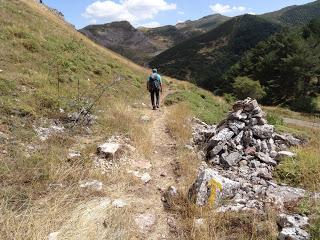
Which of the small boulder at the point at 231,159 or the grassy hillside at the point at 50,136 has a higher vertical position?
the grassy hillside at the point at 50,136

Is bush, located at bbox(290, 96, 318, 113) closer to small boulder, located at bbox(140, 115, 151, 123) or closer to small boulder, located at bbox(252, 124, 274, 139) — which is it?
small boulder, located at bbox(140, 115, 151, 123)

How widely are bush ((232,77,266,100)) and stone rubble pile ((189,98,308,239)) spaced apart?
49.3 m

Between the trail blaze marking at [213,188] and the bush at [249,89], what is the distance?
55.9 m

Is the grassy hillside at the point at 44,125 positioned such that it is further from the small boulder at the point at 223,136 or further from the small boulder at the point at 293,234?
the small boulder at the point at 293,234

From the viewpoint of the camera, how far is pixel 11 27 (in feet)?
67.2

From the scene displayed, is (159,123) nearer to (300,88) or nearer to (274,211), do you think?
(274,211)

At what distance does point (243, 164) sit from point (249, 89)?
5463 centimetres

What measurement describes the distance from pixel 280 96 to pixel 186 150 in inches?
2337

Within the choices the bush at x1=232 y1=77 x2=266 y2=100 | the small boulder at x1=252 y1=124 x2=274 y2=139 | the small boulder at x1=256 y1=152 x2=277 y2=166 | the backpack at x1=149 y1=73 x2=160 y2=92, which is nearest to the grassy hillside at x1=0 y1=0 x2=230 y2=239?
the backpack at x1=149 y1=73 x2=160 y2=92

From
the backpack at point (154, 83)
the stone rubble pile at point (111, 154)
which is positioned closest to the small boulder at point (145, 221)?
the stone rubble pile at point (111, 154)

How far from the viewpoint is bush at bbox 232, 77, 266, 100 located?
2456 inches

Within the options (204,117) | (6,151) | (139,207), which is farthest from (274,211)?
(204,117)

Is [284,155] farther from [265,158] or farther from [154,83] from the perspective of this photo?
[154,83]

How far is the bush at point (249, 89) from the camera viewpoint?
205 feet
